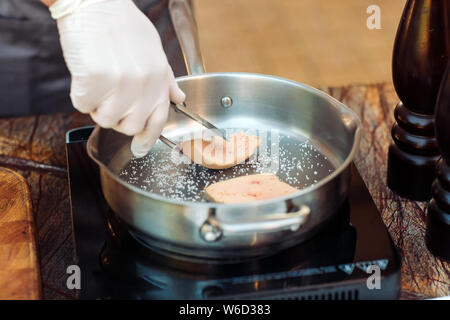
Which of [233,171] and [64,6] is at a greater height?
[64,6]

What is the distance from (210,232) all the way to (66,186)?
36 centimetres

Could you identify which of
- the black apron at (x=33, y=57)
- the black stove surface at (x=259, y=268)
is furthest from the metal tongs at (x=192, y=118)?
the black apron at (x=33, y=57)

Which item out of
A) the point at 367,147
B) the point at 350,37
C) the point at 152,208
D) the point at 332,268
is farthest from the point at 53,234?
the point at 350,37

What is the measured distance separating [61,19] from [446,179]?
0.47 m

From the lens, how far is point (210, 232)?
0.54 meters

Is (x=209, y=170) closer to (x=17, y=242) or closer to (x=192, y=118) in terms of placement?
(x=192, y=118)

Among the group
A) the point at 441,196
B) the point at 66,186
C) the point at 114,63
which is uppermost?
the point at 114,63

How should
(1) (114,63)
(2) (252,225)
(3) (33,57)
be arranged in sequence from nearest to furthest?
(2) (252,225)
(1) (114,63)
(3) (33,57)

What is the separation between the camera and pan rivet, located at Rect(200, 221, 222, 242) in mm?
537

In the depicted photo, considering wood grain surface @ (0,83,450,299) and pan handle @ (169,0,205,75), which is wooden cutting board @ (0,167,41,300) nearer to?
wood grain surface @ (0,83,450,299)

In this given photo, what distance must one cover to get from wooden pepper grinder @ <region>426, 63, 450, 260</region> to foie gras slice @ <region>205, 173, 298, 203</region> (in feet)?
0.53

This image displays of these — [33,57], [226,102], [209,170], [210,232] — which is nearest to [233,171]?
[209,170]

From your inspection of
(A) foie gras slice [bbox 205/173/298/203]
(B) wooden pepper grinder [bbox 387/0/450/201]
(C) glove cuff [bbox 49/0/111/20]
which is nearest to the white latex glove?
(C) glove cuff [bbox 49/0/111/20]

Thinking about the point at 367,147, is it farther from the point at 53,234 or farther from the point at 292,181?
the point at 53,234
